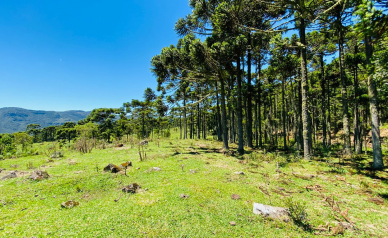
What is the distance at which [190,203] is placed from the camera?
5.07 m

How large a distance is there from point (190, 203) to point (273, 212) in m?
2.43

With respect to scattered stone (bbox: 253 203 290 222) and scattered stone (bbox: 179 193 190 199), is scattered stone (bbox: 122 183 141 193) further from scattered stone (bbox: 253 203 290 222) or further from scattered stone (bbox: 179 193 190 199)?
scattered stone (bbox: 253 203 290 222)

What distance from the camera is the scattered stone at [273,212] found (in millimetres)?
4518

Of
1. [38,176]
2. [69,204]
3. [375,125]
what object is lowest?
[69,204]

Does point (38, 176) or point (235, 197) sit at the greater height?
point (38, 176)

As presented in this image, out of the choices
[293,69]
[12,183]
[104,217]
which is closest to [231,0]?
[293,69]

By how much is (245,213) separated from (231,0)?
15.5 metres

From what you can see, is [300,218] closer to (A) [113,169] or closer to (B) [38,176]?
(A) [113,169]

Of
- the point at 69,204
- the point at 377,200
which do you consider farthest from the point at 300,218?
the point at 69,204

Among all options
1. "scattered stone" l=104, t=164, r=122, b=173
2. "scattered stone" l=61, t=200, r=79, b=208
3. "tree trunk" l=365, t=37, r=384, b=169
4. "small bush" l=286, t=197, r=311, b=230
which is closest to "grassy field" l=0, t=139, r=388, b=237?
"small bush" l=286, t=197, r=311, b=230

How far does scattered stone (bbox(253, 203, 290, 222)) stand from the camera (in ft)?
14.8

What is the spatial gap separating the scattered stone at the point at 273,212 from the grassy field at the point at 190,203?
173 millimetres

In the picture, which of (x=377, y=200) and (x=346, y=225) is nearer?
(x=346, y=225)

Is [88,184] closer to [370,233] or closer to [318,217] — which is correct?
[318,217]
